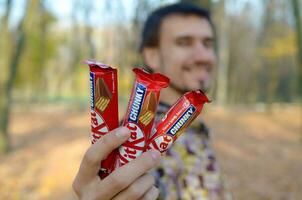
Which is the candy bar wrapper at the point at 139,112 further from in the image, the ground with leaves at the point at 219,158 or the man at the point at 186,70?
the ground with leaves at the point at 219,158

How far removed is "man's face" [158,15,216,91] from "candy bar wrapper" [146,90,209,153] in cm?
79

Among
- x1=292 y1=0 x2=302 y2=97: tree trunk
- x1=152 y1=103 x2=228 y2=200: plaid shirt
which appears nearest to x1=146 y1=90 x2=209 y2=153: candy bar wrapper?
x1=152 y1=103 x2=228 y2=200: plaid shirt

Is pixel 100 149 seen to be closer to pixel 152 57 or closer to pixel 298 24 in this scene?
pixel 152 57

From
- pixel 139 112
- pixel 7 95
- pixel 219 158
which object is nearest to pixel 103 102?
pixel 139 112

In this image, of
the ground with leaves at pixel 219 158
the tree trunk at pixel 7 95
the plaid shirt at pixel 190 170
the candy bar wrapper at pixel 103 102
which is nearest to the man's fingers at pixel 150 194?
the candy bar wrapper at pixel 103 102

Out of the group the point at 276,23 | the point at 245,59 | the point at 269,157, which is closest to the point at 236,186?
the point at 269,157

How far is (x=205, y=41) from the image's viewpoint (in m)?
1.84

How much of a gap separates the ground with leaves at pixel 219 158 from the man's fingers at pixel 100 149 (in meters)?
2.91

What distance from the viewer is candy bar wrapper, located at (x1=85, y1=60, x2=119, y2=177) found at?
0.93 metres

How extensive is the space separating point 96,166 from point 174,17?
1079mm

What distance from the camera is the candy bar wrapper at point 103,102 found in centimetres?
93

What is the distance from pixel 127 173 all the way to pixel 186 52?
0.98 metres

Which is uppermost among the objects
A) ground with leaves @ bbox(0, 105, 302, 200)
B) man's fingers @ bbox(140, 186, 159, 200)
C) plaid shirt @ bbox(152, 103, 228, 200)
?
man's fingers @ bbox(140, 186, 159, 200)

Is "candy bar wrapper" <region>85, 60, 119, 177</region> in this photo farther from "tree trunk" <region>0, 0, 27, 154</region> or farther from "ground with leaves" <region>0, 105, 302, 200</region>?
"tree trunk" <region>0, 0, 27, 154</region>
